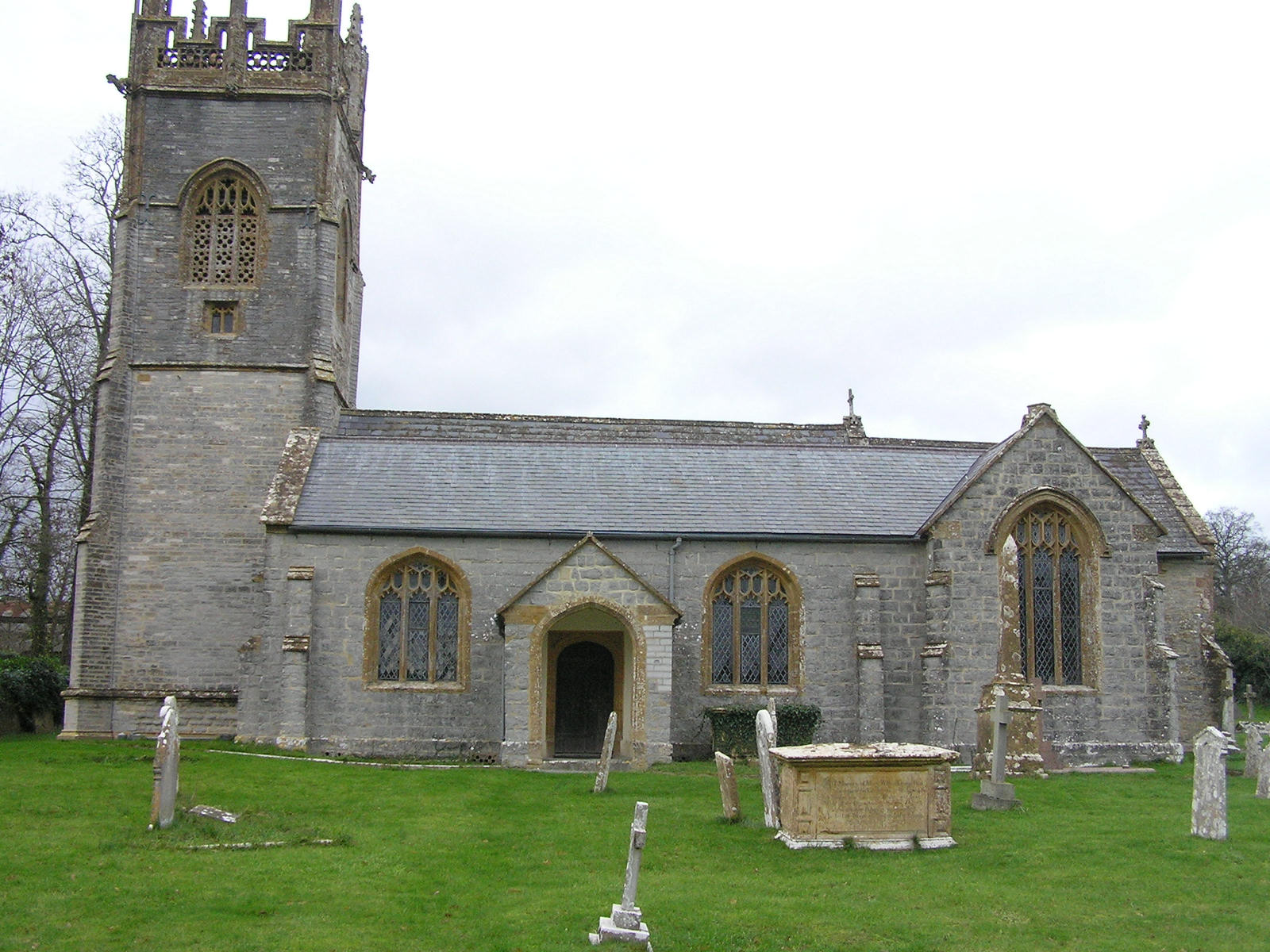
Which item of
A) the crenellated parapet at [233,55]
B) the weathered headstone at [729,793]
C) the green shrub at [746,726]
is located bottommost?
the weathered headstone at [729,793]

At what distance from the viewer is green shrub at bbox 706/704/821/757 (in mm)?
24766

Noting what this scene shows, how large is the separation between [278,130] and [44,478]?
1350 centimetres

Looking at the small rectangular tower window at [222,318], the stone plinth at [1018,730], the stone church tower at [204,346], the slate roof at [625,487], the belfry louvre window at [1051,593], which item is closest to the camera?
the stone plinth at [1018,730]

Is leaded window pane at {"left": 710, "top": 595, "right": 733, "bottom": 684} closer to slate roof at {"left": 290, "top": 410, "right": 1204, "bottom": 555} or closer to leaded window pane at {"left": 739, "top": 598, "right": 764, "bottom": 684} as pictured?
leaded window pane at {"left": 739, "top": 598, "right": 764, "bottom": 684}

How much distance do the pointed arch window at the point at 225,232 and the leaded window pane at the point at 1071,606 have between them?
69.8ft

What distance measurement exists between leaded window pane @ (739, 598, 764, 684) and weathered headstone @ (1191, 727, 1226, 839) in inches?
470

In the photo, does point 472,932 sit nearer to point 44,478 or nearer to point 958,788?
point 958,788

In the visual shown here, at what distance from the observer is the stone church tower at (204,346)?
2908cm

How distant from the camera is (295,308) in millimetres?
31234

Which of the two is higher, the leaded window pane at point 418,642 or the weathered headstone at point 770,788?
the leaded window pane at point 418,642

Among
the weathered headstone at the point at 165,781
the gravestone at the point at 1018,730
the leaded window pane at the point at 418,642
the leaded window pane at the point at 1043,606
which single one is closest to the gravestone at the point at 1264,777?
the gravestone at the point at 1018,730

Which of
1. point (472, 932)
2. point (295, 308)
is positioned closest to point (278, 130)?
point (295, 308)

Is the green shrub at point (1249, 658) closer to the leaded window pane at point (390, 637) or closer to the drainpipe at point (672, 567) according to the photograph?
the drainpipe at point (672, 567)

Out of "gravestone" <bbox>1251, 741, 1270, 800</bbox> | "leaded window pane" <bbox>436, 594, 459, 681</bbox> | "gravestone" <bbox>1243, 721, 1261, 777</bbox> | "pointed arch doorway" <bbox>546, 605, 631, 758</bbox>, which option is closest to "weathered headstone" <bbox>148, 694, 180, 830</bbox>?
"leaded window pane" <bbox>436, 594, 459, 681</bbox>
